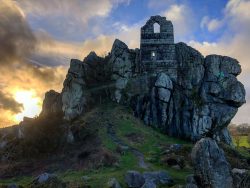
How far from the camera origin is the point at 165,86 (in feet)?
220

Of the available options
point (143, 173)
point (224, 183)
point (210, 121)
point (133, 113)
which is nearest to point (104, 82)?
point (133, 113)

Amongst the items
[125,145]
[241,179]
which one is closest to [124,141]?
[125,145]

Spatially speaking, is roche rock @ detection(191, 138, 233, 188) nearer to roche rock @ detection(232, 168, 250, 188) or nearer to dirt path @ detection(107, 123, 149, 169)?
roche rock @ detection(232, 168, 250, 188)

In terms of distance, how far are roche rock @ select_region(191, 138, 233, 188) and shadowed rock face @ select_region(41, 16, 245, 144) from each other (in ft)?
95.6

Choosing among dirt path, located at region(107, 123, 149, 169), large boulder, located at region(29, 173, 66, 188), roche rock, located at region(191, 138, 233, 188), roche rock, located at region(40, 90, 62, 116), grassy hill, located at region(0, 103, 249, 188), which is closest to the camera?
roche rock, located at region(191, 138, 233, 188)

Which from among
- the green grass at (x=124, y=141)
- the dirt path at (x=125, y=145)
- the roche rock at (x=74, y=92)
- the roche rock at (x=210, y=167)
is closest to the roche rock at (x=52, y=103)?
the roche rock at (x=74, y=92)

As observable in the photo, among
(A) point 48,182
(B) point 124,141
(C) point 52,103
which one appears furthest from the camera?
(C) point 52,103

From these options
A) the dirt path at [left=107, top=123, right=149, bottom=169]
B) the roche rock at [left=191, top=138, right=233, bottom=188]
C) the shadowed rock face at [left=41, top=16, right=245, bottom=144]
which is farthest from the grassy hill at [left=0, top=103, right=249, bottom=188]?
the roche rock at [left=191, top=138, right=233, bottom=188]

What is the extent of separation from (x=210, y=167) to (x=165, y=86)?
34.0m

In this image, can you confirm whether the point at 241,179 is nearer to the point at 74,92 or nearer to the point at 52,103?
the point at 74,92

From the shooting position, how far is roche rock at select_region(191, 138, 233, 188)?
33406 mm

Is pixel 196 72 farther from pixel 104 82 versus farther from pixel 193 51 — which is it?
pixel 104 82

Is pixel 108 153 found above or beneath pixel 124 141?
beneath

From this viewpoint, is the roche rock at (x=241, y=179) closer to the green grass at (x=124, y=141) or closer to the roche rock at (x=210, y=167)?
the roche rock at (x=210, y=167)
